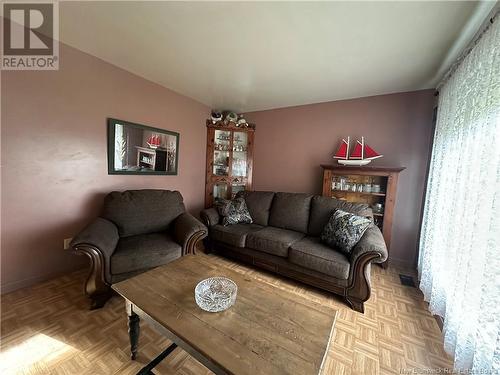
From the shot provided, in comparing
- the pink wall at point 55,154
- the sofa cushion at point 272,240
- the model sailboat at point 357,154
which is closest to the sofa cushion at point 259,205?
the sofa cushion at point 272,240

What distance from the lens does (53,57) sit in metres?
1.88

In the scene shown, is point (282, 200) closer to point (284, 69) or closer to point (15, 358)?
point (284, 69)

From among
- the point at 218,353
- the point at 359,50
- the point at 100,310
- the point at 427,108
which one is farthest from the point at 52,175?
the point at 427,108

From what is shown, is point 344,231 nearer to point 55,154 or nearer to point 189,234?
point 189,234

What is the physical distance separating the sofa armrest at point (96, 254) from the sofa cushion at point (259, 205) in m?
1.77

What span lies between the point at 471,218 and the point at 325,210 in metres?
1.30

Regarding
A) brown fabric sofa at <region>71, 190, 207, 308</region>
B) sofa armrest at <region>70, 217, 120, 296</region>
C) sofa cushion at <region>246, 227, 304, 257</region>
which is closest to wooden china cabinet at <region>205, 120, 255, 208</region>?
brown fabric sofa at <region>71, 190, 207, 308</region>

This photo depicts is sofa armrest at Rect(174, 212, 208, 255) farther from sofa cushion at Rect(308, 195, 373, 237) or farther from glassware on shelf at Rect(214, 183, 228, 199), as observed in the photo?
glassware on shelf at Rect(214, 183, 228, 199)

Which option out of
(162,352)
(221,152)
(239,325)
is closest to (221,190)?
(221,152)

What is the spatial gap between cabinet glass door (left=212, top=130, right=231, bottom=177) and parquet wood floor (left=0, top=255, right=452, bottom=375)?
94.3 inches

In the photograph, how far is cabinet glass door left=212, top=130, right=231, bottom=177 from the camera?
3613mm

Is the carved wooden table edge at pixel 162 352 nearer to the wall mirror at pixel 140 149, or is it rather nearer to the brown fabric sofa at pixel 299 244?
the brown fabric sofa at pixel 299 244

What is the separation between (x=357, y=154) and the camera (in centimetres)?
275

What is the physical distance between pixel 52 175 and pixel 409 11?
3281 millimetres
